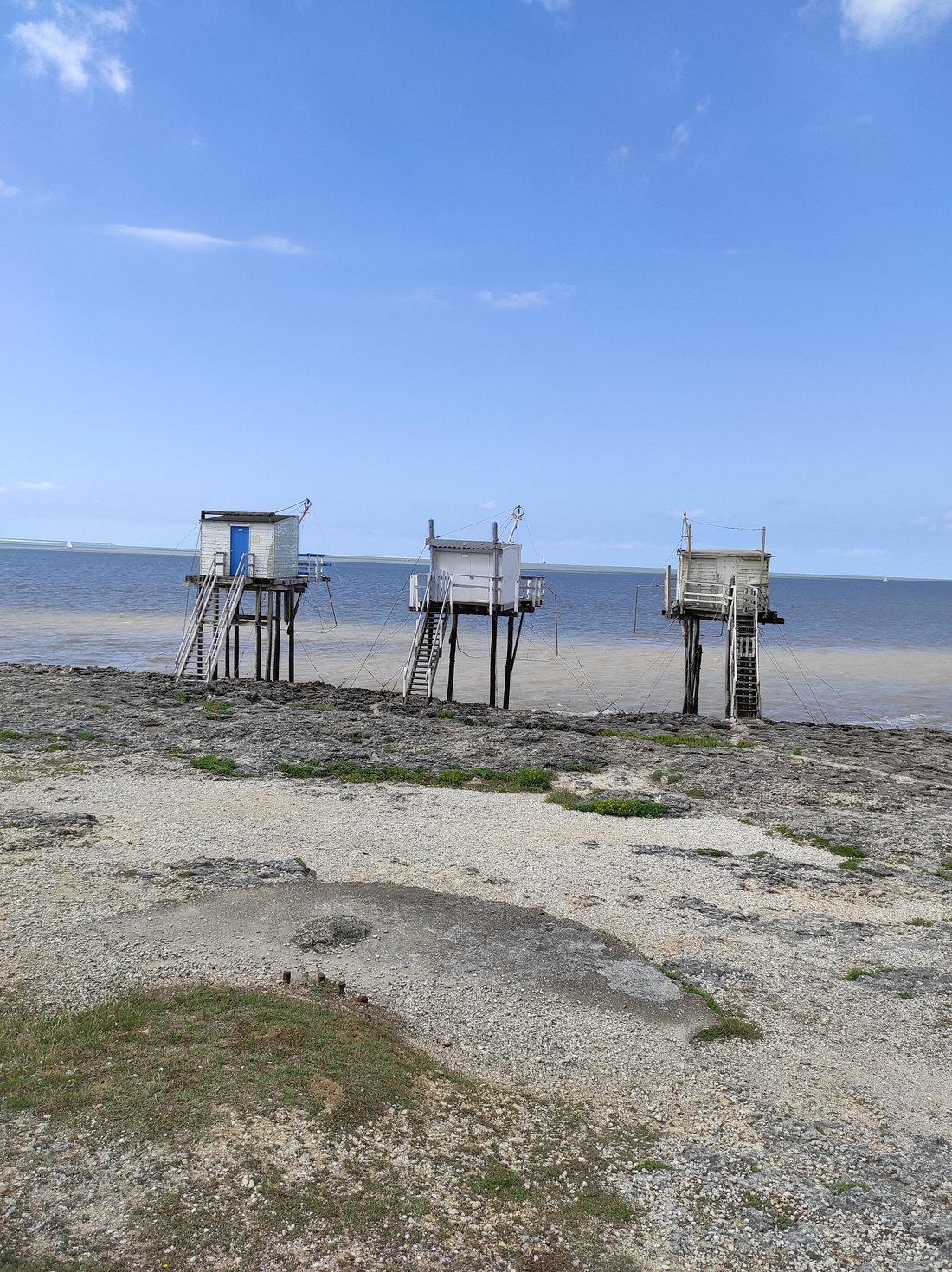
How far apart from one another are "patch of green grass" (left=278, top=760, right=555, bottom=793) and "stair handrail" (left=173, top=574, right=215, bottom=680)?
49.0 feet

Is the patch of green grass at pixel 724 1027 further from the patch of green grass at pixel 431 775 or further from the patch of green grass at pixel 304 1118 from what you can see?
the patch of green grass at pixel 431 775

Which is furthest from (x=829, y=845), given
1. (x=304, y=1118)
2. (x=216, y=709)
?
(x=216, y=709)

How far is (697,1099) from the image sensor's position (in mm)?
8688

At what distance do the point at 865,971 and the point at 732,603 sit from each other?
23.5 metres

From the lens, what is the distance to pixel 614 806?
64.0 ft

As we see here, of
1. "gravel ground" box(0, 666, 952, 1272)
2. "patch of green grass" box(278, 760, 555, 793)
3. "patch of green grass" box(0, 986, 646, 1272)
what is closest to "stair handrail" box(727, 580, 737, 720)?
"gravel ground" box(0, 666, 952, 1272)

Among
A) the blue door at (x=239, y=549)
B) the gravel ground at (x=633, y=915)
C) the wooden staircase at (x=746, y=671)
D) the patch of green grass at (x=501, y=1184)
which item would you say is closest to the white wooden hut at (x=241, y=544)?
the blue door at (x=239, y=549)

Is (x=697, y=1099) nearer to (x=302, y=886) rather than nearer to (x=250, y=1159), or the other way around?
(x=250, y=1159)

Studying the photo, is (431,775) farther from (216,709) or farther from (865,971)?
(865,971)

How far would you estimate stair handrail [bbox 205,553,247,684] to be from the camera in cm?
3544

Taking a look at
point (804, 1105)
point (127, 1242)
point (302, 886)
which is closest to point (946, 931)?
point (804, 1105)

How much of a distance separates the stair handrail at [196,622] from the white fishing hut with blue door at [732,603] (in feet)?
59.9

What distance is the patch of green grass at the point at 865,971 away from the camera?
11580 millimetres

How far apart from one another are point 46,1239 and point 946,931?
1207cm
